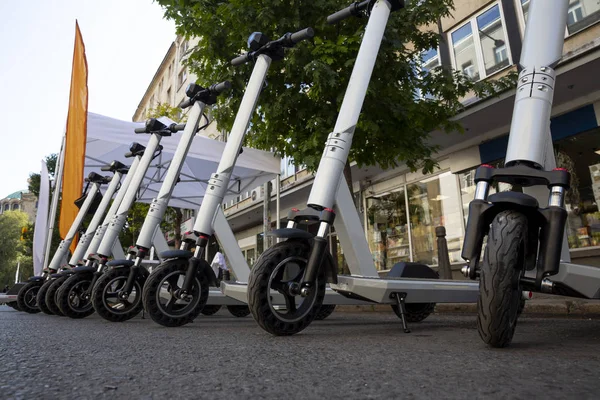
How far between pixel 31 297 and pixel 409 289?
7255 mm

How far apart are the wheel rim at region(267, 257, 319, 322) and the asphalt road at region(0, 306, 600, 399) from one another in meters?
0.23

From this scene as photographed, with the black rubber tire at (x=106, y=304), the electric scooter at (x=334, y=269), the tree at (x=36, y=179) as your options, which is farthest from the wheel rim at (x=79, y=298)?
the tree at (x=36, y=179)

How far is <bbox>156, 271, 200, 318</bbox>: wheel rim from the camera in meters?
3.80

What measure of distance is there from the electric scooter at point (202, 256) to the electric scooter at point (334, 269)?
2.98 feet

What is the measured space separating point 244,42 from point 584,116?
7003mm

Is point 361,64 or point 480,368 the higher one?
point 361,64

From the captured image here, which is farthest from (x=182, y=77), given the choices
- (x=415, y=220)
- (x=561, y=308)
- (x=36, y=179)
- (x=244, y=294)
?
(x=244, y=294)

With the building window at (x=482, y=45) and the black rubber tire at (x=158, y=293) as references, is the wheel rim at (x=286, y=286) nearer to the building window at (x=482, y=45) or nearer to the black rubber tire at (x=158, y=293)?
the black rubber tire at (x=158, y=293)

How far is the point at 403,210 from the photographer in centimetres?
1358

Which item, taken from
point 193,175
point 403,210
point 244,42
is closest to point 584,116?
point 403,210

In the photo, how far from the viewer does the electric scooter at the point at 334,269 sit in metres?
2.77

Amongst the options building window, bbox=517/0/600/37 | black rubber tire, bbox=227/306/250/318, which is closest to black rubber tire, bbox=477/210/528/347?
black rubber tire, bbox=227/306/250/318

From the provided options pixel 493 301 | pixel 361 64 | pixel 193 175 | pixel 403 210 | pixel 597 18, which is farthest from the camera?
pixel 403 210

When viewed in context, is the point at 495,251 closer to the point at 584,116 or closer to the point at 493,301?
the point at 493,301
